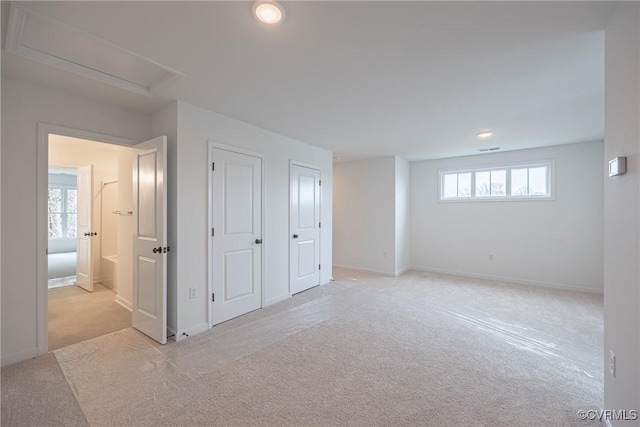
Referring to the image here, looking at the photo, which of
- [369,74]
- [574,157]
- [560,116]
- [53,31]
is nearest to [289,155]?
[369,74]

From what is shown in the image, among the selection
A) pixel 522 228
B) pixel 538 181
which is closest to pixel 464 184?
Result: pixel 538 181

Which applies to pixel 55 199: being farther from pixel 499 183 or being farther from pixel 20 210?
pixel 499 183

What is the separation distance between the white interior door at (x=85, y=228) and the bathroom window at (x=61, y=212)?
5072 mm

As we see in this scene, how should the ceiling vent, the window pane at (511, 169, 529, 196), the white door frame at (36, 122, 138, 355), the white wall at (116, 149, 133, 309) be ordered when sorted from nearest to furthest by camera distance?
the ceiling vent
the white door frame at (36, 122, 138, 355)
the white wall at (116, 149, 133, 309)
the window pane at (511, 169, 529, 196)

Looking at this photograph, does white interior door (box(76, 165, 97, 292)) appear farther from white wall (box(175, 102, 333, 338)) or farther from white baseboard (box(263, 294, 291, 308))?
white baseboard (box(263, 294, 291, 308))

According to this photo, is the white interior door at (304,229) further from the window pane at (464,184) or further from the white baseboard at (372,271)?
the window pane at (464,184)

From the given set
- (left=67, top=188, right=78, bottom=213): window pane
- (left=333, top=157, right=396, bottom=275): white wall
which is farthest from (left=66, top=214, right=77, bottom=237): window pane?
(left=333, top=157, right=396, bottom=275): white wall

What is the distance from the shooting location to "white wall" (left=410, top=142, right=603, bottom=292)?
4.47 m

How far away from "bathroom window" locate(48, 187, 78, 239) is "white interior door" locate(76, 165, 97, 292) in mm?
5072

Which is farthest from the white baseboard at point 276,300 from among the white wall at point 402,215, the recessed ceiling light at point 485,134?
the recessed ceiling light at point 485,134

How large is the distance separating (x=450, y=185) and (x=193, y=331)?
17.7 feet

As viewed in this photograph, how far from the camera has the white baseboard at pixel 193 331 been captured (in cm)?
280

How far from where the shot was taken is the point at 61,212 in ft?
28.3

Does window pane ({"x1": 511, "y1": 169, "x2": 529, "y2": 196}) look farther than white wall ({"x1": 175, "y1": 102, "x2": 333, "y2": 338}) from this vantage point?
Yes
